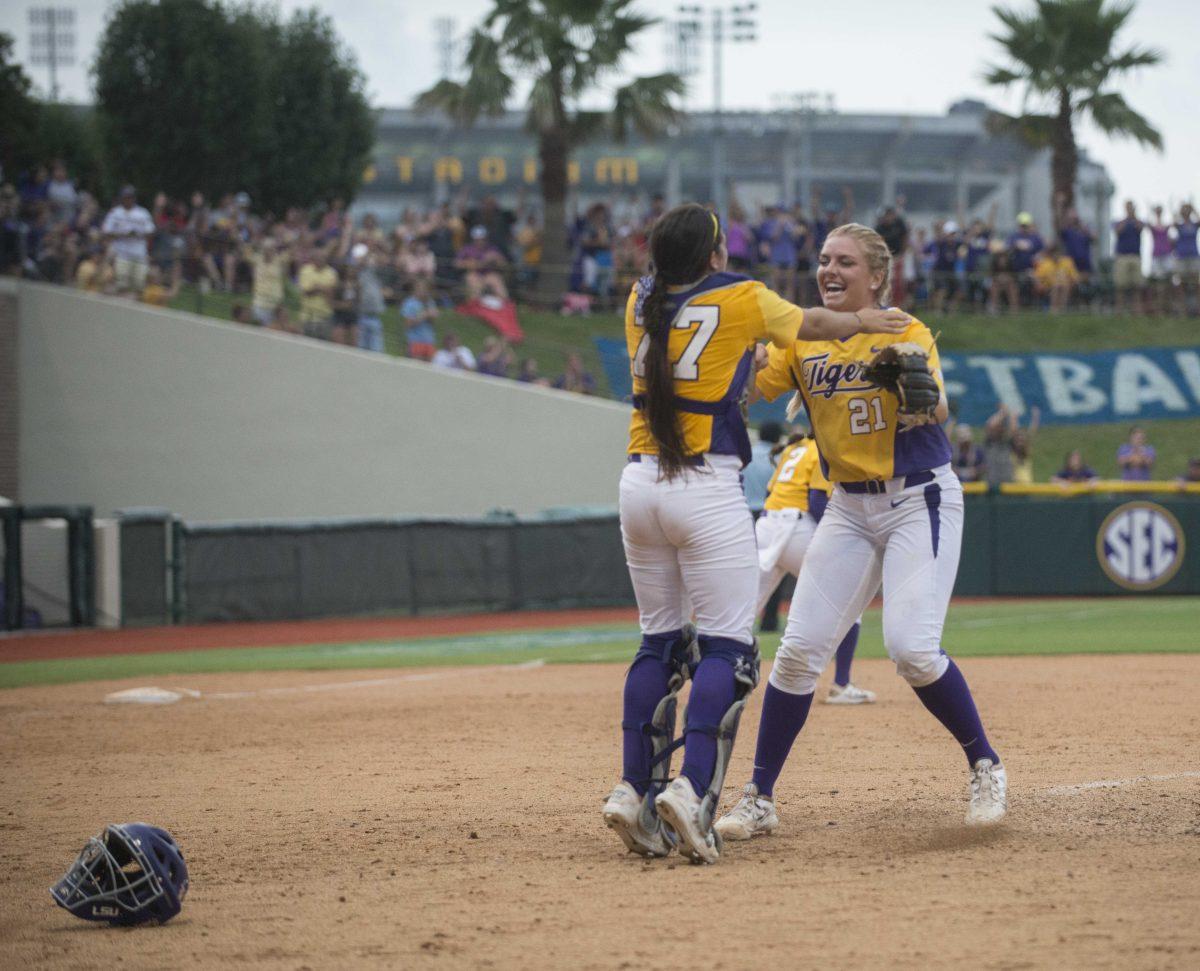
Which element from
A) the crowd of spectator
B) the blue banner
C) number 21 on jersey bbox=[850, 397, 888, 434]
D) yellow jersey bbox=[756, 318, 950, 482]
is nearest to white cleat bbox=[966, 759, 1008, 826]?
yellow jersey bbox=[756, 318, 950, 482]

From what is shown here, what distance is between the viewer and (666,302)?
16.9 feet

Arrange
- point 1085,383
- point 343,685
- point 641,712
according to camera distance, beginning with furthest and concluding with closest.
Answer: point 1085,383
point 343,685
point 641,712

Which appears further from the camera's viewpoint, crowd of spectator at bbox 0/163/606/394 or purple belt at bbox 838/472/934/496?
crowd of spectator at bbox 0/163/606/394

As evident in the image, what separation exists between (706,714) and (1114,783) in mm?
2245

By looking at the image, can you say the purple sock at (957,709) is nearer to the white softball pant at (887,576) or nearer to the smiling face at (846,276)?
the white softball pant at (887,576)

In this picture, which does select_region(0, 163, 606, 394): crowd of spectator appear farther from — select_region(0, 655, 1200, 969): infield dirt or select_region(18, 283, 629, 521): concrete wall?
select_region(0, 655, 1200, 969): infield dirt

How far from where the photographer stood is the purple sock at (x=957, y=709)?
5.54 metres

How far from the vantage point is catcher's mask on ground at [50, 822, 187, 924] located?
14.7 feet

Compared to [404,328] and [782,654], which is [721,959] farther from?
[404,328]

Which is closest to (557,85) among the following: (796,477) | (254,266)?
(254,266)

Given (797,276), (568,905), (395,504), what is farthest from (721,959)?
(797,276)

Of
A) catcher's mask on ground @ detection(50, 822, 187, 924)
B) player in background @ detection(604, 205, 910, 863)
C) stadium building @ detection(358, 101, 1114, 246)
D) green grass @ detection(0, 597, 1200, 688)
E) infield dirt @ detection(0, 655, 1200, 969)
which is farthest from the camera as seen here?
stadium building @ detection(358, 101, 1114, 246)

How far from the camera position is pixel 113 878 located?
4496 mm

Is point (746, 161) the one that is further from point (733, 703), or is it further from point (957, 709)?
point (733, 703)
